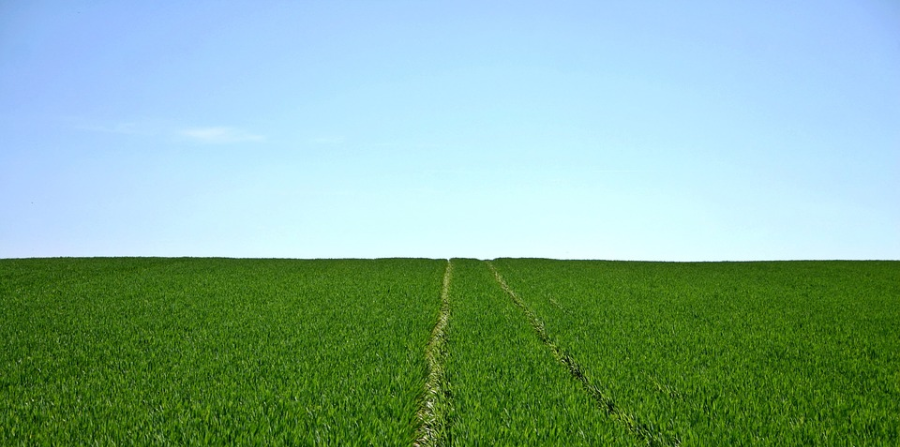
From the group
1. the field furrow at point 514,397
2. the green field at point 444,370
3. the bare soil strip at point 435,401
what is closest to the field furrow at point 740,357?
the green field at point 444,370

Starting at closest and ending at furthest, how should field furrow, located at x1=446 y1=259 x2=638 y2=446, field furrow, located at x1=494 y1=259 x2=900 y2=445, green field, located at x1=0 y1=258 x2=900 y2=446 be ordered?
field furrow, located at x1=446 y1=259 x2=638 y2=446 → green field, located at x1=0 y1=258 x2=900 y2=446 → field furrow, located at x1=494 y1=259 x2=900 y2=445

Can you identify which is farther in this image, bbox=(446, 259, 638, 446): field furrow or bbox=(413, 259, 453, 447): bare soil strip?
bbox=(413, 259, 453, 447): bare soil strip

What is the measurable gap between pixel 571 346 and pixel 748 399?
122 inches

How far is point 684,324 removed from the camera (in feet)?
38.9

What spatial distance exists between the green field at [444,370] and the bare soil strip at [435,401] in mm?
29

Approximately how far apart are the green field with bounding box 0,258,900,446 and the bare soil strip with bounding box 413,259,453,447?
29 millimetres

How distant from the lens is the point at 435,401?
262 inches

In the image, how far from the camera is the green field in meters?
5.64

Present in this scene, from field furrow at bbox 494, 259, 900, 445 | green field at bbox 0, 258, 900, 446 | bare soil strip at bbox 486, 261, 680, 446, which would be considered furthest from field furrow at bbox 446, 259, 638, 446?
field furrow at bbox 494, 259, 900, 445

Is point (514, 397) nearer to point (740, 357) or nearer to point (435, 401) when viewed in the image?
point (435, 401)

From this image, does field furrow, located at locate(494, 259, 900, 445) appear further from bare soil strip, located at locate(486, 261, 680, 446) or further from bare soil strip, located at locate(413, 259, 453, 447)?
bare soil strip, located at locate(413, 259, 453, 447)

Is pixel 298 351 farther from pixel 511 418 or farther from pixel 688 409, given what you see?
pixel 688 409

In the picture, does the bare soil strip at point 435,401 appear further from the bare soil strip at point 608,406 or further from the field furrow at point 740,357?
the field furrow at point 740,357

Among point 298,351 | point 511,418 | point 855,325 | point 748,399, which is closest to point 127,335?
point 298,351
